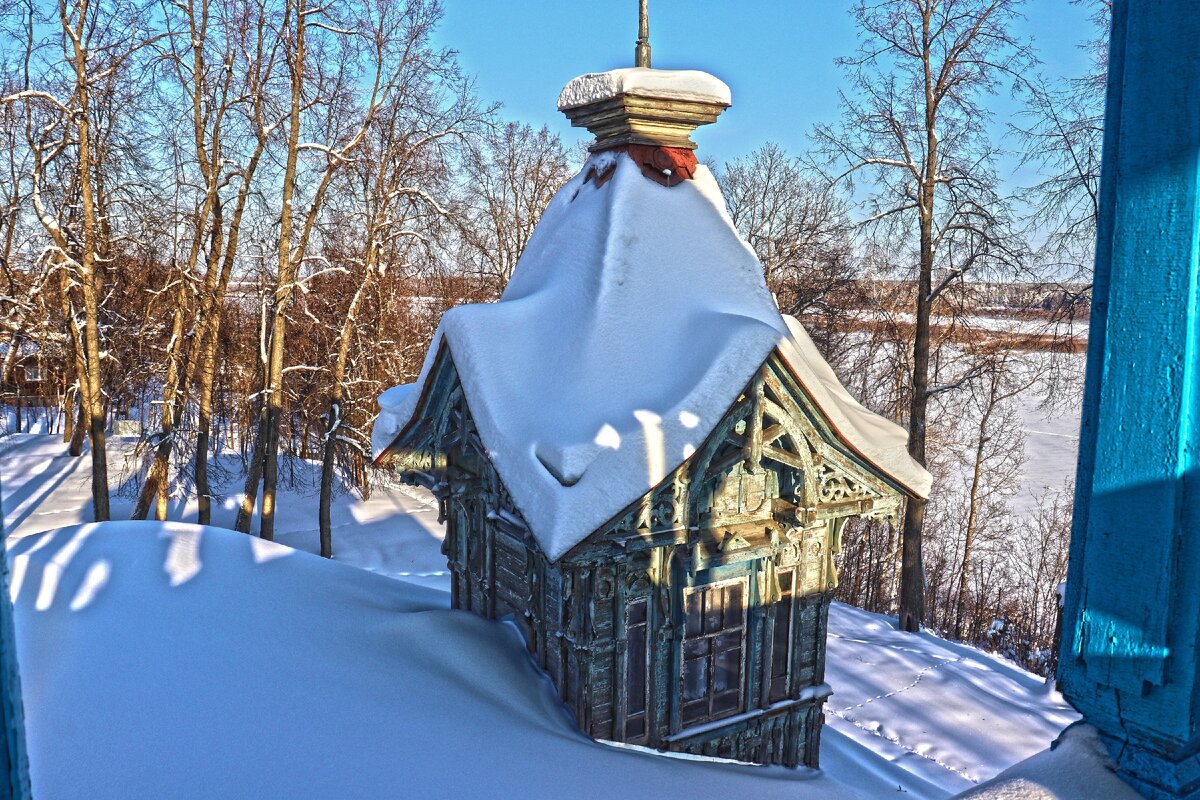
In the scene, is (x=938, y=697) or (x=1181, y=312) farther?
(x=938, y=697)

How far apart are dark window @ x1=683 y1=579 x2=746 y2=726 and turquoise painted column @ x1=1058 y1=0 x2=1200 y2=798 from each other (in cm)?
470

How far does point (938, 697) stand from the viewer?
11742mm

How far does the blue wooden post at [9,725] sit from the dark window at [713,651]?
5.47 metres

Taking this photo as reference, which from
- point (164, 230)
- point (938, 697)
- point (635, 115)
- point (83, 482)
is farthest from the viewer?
point (83, 482)

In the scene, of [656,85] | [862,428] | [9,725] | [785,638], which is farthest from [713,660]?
[9,725]

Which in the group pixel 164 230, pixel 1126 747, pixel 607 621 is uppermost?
pixel 164 230

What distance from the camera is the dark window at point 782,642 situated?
6.78 meters

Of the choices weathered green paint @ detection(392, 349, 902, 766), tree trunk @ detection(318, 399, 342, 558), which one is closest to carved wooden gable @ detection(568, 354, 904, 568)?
weathered green paint @ detection(392, 349, 902, 766)

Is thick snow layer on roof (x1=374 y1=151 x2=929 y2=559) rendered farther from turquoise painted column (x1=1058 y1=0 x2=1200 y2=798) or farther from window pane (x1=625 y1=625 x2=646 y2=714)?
turquoise painted column (x1=1058 y1=0 x2=1200 y2=798)

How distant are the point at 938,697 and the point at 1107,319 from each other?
11655mm

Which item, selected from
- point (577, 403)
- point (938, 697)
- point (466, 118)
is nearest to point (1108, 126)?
point (577, 403)

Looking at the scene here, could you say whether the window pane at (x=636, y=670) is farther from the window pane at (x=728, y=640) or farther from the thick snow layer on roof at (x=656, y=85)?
the thick snow layer on roof at (x=656, y=85)

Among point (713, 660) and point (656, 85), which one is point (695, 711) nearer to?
point (713, 660)

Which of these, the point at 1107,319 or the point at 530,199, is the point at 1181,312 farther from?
the point at 530,199
